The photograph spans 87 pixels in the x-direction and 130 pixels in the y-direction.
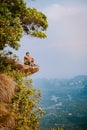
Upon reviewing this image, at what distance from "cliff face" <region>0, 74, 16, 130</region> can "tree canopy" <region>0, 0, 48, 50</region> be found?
8.88ft

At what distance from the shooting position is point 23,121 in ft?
63.3

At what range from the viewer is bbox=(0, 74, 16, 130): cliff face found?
17.6m

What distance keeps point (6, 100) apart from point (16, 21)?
5.58 m

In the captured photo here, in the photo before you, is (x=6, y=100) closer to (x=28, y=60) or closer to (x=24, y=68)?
(x=24, y=68)

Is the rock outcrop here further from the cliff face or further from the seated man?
the cliff face

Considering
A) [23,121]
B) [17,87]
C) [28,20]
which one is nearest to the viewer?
[23,121]

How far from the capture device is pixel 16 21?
66.7 feet

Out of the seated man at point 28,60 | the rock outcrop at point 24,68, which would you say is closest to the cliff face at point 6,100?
the rock outcrop at point 24,68

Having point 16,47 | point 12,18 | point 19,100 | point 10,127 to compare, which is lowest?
point 10,127

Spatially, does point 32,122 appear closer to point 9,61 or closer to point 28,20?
point 9,61

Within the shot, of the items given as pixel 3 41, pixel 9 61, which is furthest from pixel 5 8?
pixel 9 61

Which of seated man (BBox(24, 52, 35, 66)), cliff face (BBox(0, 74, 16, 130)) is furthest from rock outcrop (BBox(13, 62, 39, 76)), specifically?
cliff face (BBox(0, 74, 16, 130))

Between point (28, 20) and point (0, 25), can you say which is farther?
point (28, 20)

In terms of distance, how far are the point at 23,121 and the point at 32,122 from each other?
5.81 ft
